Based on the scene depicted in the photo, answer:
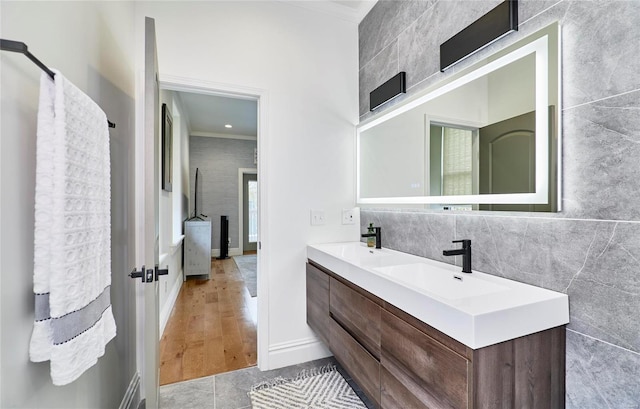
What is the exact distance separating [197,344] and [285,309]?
949 millimetres

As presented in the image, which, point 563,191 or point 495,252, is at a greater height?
point 563,191

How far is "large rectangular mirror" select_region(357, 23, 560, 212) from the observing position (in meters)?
1.14

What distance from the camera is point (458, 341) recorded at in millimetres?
917

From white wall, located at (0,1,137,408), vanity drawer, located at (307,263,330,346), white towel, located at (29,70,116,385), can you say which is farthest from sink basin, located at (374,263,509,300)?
white wall, located at (0,1,137,408)

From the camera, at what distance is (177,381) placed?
6.63 ft

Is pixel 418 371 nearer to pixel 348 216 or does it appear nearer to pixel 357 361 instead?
pixel 357 361

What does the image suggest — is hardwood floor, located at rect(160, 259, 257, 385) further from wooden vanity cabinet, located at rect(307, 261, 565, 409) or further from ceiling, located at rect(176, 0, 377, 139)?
ceiling, located at rect(176, 0, 377, 139)

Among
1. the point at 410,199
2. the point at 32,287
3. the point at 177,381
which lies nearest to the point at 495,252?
the point at 410,199

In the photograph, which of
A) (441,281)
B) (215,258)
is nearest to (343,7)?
(441,281)

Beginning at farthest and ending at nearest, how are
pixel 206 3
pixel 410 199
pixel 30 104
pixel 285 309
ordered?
pixel 285 309
pixel 206 3
pixel 410 199
pixel 30 104

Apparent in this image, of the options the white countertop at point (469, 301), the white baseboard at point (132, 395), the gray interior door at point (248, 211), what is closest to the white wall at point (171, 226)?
the white baseboard at point (132, 395)

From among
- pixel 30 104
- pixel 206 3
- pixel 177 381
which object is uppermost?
pixel 206 3

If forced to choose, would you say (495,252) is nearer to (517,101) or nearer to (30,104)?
(517,101)

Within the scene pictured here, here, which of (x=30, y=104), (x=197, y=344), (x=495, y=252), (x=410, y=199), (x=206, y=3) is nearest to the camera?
(x=30, y=104)
